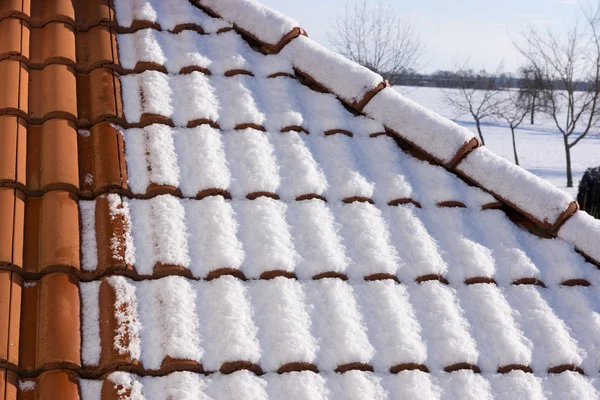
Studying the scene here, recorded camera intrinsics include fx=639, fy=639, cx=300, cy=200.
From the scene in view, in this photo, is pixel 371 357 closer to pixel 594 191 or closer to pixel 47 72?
pixel 47 72

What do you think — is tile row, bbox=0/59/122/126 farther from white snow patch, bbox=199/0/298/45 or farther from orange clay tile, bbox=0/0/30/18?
white snow patch, bbox=199/0/298/45

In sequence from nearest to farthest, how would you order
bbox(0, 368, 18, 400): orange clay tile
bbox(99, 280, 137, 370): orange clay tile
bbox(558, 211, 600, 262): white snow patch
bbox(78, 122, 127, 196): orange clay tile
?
bbox(0, 368, 18, 400): orange clay tile
bbox(99, 280, 137, 370): orange clay tile
bbox(78, 122, 127, 196): orange clay tile
bbox(558, 211, 600, 262): white snow patch

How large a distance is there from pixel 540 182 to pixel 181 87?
1.49 meters

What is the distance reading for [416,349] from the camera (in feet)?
6.47

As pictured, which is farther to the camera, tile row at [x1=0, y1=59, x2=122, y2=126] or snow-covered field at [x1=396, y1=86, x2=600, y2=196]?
snow-covered field at [x1=396, y1=86, x2=600, y2=196]

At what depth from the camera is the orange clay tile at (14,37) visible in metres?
2.56

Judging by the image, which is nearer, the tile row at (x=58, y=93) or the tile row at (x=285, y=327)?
the tile row at (x=285, y=327)

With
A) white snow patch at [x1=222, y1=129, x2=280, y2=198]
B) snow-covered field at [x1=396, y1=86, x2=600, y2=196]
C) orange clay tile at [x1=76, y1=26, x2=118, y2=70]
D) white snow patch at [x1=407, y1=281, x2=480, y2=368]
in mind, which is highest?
snow-covered field at [x1=396, y1=86, x2=600, y2=196]

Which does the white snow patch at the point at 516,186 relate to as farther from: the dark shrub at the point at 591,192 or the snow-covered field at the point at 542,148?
the snow-covered field at the point at 542,148

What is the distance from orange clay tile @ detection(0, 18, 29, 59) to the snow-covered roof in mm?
359

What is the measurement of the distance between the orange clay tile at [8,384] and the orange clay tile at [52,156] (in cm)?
66

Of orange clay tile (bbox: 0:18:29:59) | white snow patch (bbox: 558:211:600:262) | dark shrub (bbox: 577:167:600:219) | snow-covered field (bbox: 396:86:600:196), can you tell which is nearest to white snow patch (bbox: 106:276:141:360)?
orange clay tile (bbox: 0:18:29:59)

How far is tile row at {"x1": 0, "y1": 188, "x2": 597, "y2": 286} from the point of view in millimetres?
1989

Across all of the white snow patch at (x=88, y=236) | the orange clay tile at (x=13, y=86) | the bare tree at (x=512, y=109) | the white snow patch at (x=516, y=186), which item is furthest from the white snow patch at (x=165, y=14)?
the bare tree at (x=512, y=109)
